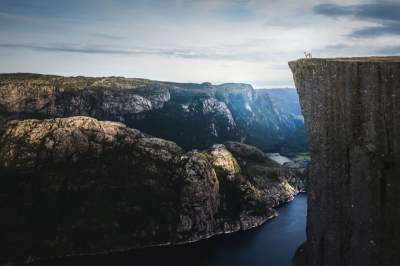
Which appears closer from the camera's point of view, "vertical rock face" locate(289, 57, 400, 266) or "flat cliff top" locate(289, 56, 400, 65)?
"vertical rock face" locate(289, 57, 400, 266)

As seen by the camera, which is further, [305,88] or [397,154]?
[305,88]

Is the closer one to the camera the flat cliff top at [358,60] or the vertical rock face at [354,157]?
the vertical rock face at [354,157]

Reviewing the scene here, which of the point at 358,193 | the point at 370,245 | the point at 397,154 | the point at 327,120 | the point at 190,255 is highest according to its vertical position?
the point at 327,120

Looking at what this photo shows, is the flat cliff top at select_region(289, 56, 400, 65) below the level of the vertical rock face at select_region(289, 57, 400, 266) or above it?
above

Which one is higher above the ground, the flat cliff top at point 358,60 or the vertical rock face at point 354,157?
the flat cliff top at point 358,60

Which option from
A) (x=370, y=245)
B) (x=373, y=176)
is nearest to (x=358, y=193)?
(x=373, y=176)

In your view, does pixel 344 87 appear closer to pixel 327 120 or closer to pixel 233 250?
pixel 327 120

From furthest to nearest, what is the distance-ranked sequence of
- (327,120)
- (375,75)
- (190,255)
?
(190,255), (327,120), (375,75)

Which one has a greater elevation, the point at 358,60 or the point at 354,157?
the point at 358,60
